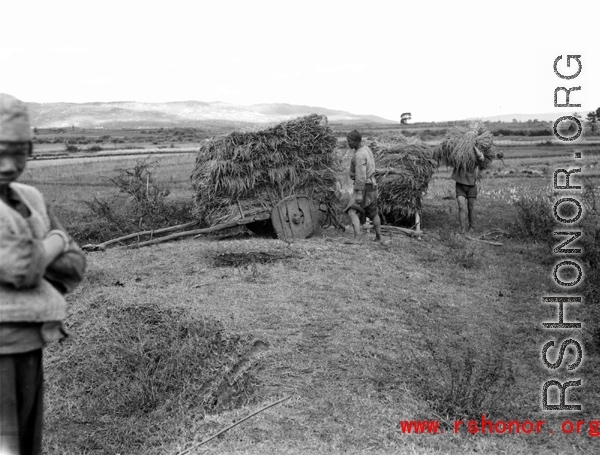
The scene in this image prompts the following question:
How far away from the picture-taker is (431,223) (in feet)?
47.1

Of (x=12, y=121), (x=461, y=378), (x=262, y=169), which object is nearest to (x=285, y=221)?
(x=262, y=169)

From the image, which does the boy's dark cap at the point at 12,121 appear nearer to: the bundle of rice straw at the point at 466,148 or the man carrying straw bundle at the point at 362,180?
the man carrying straw bundle at the point at 362,180

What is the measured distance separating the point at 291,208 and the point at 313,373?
6.32 metres

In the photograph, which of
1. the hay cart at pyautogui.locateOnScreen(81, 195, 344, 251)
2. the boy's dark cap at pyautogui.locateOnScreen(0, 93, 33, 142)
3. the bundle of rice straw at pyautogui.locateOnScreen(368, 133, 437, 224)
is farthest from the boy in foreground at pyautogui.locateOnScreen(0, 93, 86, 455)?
the bundle of rice straw at pyautogui.locateOnScreen(368, 133, 437, 224)

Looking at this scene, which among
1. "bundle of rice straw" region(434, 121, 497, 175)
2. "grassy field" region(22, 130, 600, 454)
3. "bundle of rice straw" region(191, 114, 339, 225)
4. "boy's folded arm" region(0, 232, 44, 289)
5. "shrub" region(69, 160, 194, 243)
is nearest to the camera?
"boy's folded arm" region(0, 232, 44, 289)

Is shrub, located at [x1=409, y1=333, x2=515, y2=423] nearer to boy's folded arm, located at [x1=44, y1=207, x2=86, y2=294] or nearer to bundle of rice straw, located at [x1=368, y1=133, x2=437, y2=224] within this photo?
boy's folded arm, located at [x1=44, y1=207, x2=86, y2=294]

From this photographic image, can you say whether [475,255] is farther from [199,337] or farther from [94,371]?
[94,371]

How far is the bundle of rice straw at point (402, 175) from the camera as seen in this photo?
13.4 meters

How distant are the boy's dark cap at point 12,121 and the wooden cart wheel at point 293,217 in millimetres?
9421

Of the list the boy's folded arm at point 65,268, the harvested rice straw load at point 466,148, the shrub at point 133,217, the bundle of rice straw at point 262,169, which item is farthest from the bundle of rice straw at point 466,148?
the boy's folded arm at point 65,268

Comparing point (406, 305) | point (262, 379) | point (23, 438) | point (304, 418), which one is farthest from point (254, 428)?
point (406, 305)

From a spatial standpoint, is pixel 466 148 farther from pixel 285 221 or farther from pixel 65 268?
pixel 65 268

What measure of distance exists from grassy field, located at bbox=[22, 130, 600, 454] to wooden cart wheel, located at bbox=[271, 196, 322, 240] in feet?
4.83

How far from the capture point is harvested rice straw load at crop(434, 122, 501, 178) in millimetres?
12930
